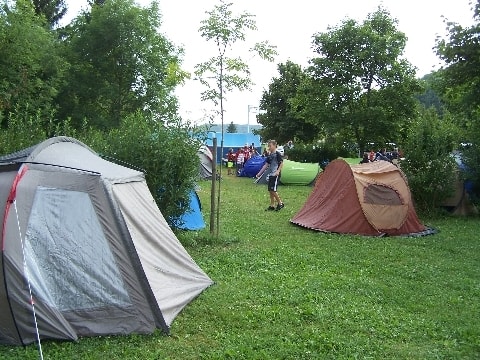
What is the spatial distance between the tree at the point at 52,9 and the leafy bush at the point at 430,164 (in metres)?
19.9

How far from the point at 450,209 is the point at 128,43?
12109 millimetres

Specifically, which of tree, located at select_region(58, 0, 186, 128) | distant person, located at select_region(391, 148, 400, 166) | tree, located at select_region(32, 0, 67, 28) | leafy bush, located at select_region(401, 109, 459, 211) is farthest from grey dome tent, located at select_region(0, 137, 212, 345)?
tree, located at select_region(32, 0, 67, 28)

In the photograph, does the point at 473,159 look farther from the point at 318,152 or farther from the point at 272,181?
the point at 318,152

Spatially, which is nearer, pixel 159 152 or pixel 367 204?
pixel 159 152

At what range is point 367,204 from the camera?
9.59m

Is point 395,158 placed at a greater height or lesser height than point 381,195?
greater

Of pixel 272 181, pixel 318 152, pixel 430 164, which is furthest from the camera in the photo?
pixel 318 152

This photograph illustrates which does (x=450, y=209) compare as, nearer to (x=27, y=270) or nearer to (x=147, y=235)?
(x=147, y=235)

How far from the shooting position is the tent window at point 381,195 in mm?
9617

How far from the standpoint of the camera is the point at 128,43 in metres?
18.0

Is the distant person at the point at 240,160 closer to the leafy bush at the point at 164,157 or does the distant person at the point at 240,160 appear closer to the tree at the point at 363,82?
the tree at the point at 363,82

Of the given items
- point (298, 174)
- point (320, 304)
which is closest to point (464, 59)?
point (298, 174)

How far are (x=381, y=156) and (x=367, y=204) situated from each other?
30.2 ft

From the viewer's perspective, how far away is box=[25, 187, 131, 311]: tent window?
4520 mm
